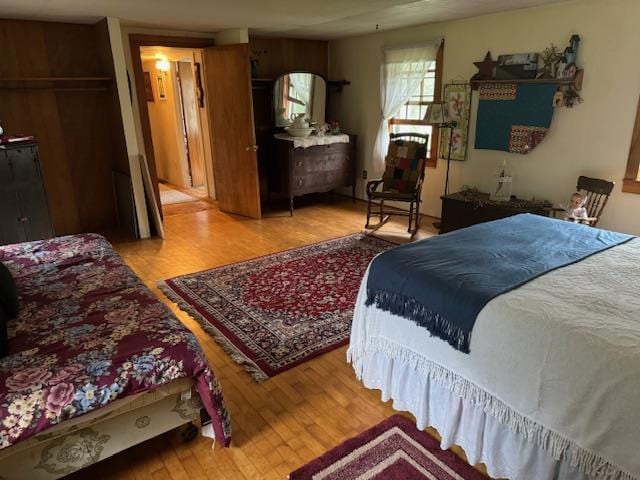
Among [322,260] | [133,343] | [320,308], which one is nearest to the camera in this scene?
[133,343]

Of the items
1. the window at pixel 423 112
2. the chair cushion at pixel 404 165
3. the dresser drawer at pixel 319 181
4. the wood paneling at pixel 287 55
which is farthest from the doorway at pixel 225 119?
the window at pixel 423 112

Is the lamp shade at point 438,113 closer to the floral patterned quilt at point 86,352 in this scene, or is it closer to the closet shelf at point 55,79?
the closet shelf at point 55,79

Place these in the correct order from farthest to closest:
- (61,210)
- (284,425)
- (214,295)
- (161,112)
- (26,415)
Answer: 1. (161,112)
2. (61,210)
3. (214,295)
4. (284,425)
5. (26,415)

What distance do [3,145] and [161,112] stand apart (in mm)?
4144

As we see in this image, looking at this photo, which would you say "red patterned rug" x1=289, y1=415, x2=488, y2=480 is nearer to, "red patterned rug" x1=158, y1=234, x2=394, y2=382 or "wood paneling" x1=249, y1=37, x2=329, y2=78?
"red patterned rug" x1=158, y1=234, x2=394, y2=382

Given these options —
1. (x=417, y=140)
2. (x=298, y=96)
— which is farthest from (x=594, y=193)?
(x=298, y=96)

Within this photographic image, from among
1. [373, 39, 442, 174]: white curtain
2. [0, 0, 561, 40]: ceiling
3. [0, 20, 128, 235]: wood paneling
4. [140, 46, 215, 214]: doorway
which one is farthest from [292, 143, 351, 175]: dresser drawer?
[0, 20, 128, 235]: wood paneling

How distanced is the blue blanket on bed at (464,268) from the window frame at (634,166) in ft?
5.35

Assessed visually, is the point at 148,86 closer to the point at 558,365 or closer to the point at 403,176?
the point at 403,176

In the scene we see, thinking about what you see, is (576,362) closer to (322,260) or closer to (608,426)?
(608,426)

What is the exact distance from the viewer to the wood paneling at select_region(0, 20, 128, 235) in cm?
414

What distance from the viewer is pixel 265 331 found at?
2.78 meters

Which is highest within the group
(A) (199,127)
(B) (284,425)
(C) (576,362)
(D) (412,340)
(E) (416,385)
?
(A) (199,127)

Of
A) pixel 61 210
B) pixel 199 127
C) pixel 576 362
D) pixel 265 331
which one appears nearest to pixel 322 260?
pixel 265 331
